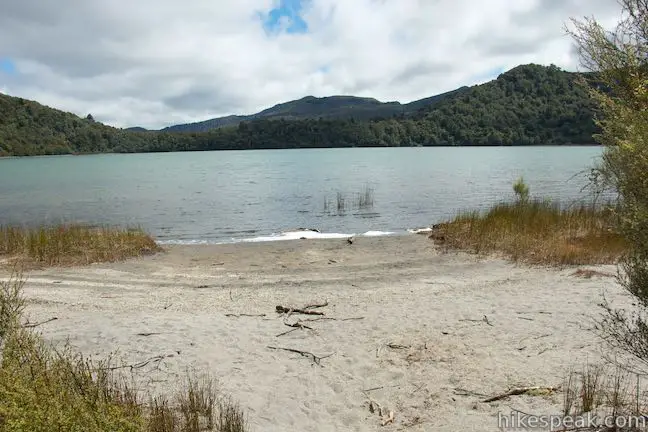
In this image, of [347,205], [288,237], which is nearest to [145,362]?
[288,237]

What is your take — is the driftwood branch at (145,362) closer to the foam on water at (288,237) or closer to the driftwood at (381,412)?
the driftwood at (381,412)

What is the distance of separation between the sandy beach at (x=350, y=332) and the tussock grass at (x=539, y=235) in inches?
31.6

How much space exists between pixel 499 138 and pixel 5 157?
139549mm

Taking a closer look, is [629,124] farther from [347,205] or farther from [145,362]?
[347,205]

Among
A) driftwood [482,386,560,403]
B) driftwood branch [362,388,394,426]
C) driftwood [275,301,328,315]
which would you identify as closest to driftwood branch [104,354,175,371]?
driftwood [275,301,328,315]

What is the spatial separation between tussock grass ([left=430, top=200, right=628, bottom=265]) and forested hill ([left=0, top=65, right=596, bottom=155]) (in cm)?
12040

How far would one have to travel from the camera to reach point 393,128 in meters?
170

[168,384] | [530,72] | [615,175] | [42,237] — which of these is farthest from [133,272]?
[530,72]

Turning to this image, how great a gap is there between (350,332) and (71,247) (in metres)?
9.97

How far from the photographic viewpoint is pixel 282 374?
6.41 meters

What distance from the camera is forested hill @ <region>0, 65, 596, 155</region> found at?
14138cm

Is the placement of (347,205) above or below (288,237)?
above

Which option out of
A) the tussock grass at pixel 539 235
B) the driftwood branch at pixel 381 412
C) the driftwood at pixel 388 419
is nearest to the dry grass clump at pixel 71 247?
the tussock grass at pixel 539 235

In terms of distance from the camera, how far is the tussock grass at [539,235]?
39.9 feet
